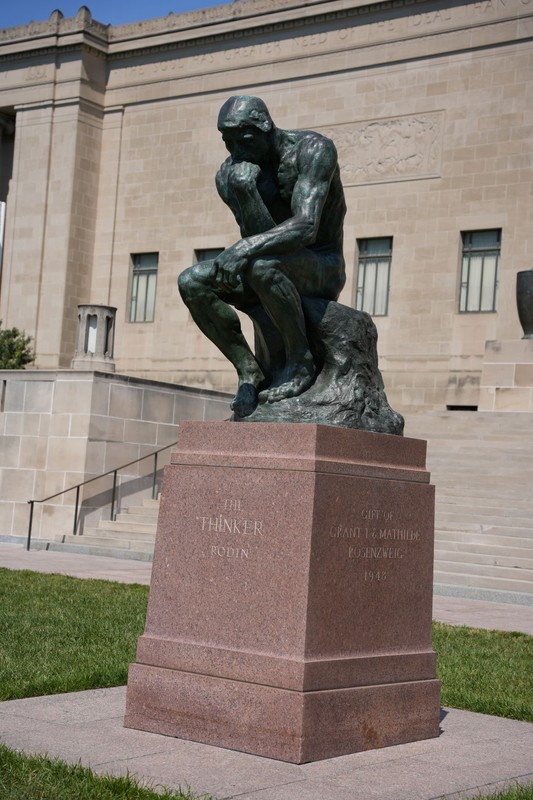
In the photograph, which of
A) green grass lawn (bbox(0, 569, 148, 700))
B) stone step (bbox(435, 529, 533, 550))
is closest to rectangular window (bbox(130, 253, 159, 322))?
stone step (bbox(435, 529, 533, 550))

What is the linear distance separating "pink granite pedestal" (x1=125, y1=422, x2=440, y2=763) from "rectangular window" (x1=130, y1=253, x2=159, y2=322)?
28952mm

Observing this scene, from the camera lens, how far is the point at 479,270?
29.8 meters

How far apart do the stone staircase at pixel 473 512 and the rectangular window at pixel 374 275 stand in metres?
7.79

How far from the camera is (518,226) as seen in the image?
1145 inches

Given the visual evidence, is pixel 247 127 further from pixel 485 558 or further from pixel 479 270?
pixel 479 270

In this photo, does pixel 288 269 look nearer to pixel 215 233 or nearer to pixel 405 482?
pixel 405 482

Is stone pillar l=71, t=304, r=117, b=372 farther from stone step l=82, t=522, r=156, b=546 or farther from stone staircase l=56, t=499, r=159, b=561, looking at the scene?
stone step l=82, t=522, r=156, b=546

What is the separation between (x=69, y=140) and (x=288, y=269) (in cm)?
3036

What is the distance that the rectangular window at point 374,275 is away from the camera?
103ft

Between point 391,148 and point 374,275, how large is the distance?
10.9 feet

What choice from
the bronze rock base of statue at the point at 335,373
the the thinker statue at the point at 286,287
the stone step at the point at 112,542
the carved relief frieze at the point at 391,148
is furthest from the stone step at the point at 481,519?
the carved relief frieze at the point at 391,148

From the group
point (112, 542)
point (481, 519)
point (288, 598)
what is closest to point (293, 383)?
point (288, 598)

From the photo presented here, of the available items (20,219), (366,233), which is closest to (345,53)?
(366,233)

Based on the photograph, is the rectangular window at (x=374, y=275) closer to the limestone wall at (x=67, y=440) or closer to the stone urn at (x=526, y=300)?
the stone urn at (x=526, y=300)
